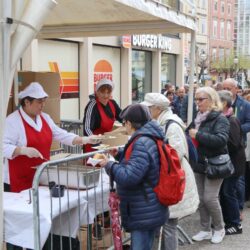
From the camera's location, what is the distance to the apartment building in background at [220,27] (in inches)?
2997

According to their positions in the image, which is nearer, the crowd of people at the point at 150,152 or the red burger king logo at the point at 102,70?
the crowd of people at the point at 150,152

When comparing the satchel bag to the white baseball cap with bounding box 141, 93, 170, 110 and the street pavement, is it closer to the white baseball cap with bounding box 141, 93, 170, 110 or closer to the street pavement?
the street pavement

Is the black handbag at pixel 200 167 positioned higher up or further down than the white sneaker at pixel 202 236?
higher up

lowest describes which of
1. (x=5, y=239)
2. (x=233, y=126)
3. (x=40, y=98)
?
(x=5, y=239)

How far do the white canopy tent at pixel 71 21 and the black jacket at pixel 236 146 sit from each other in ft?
3.12

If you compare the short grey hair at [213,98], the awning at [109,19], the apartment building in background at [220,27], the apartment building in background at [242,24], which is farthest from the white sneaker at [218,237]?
the apartment building in background at [242,24]

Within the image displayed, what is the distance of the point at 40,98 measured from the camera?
13.3 ft

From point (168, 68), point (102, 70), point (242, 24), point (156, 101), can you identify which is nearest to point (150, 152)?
point (156, 101)

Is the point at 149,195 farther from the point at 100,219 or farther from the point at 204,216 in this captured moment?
the point at 204,216

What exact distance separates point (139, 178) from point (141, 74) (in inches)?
644

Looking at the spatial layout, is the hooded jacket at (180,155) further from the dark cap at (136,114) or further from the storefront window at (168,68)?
the storefront window at (168,68)

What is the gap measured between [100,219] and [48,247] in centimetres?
123

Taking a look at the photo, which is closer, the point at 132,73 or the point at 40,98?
the point at 40,98

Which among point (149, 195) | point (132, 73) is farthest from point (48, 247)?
point (132, 73)
